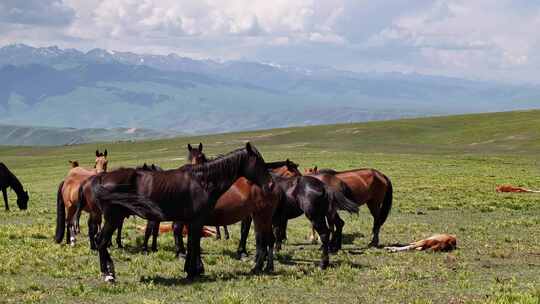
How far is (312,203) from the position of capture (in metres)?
16.0

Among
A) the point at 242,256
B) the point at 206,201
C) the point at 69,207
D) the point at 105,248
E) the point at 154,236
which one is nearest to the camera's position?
the point at 105,248

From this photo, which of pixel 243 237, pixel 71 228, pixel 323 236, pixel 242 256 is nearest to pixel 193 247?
pixel 243 237

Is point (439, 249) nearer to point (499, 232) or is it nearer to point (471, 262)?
point (471, 262)

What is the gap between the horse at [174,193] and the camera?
529 inches

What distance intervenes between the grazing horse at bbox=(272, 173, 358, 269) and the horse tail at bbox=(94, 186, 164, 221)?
3.76 meters

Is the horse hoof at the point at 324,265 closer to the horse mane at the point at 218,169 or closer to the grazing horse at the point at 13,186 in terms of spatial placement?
the horse mane at the point at 218,169

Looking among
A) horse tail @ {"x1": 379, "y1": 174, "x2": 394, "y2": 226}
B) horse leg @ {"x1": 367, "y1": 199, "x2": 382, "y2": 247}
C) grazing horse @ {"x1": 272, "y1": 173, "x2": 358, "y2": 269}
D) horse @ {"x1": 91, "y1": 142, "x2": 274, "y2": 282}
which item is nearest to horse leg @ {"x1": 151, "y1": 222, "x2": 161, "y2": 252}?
horse @ {"x1": 91, "y1": 142, "x2": 274, "y2": 282}

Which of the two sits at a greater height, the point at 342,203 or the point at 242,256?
the point at 342,203

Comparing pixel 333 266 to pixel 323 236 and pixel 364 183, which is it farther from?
pixel 364 183

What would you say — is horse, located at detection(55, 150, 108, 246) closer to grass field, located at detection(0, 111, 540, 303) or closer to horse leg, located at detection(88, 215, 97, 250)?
grass field, located at detection(0, 111, 540, 303)

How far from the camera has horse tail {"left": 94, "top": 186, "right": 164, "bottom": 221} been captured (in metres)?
13.4

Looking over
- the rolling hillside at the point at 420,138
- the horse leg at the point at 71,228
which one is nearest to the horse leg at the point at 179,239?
the horse leg at the point at 71,228

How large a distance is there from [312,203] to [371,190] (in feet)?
14.0

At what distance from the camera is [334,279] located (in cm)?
1408
